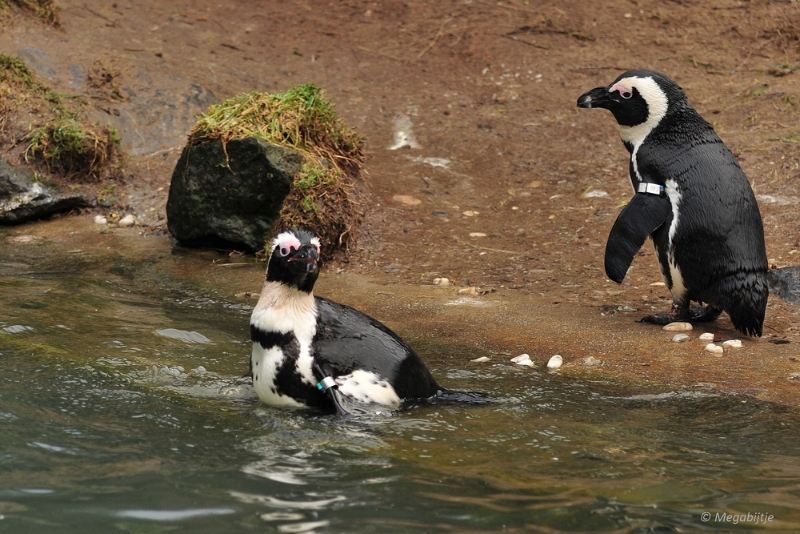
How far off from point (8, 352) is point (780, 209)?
4.90m

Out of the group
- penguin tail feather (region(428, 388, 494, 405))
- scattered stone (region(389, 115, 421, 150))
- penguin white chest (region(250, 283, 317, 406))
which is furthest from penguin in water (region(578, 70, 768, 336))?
scattered stone (region(389, 115, 421, 150))

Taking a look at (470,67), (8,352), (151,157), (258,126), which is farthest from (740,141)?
(8,352)

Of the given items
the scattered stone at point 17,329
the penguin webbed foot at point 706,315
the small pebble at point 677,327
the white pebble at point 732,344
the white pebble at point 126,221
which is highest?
the white pebble at point 126,221

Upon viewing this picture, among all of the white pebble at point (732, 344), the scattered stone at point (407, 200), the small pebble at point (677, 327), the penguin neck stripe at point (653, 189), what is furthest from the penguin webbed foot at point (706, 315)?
the scattered stone at point (407, 200)

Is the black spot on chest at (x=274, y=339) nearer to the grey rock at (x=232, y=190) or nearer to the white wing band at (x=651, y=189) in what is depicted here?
the white wing band at (x=651, y=189)

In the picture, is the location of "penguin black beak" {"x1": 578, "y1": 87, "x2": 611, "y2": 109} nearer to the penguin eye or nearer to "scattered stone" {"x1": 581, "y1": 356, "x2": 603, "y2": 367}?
"scattered stone" {"x1": 581, "y1": 356, "x2": 603, "y2": 367}

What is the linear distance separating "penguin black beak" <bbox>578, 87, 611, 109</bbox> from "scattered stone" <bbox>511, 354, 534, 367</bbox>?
174 centimetres

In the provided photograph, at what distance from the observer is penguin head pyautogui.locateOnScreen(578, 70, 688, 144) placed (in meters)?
5.32

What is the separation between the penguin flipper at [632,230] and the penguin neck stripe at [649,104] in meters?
0.44

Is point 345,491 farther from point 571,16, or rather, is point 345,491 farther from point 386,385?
point 571,16

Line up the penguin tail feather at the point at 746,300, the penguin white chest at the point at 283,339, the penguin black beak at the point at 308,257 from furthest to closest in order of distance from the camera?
the penguin tail feather at the point at 746,300 < the penguin white chest at the point at 283,339 < the penguin black beak at the point at 308,257

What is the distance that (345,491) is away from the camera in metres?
2.98

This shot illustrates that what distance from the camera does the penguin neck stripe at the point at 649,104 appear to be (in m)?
5.32

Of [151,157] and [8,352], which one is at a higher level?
[151,157]
